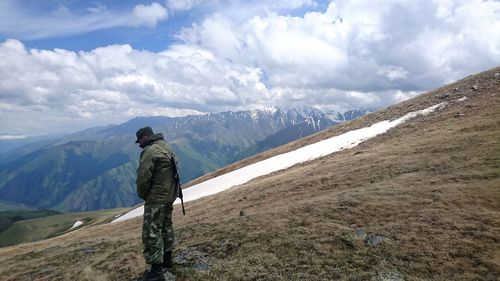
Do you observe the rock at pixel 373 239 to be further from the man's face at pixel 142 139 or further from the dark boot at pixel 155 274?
the man's face at pixel 142 139

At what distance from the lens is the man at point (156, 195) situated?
12.4m

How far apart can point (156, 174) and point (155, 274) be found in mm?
3224

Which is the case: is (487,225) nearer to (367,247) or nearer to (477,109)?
(367,247)

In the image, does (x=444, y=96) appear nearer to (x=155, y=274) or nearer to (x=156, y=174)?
(x=156, y=174)


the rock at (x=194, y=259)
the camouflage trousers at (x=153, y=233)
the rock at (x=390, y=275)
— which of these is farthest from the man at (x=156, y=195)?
the rock at (x=390, y=275)

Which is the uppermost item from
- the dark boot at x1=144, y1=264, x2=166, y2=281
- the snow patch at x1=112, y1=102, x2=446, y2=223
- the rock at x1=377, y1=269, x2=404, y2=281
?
the snow patch at x1=112, y1=102, x2=446, y2=223

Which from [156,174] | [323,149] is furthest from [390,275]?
[323,149]

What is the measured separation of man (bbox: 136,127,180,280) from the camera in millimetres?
12414

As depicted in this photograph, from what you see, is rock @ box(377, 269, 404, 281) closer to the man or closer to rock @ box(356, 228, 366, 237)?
rock @ box(356, 228, 366, 237)

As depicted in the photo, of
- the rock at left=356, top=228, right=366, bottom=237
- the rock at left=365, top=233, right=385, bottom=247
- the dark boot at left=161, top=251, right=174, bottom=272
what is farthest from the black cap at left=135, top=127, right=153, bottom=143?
the rock at left=365, top=233, right=385, bottom=247

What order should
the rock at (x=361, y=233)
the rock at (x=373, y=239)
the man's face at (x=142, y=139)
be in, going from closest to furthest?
the man's face at (x=142, y=139), the rock at (x=373, y=239), the rock at (x=361, y=233)

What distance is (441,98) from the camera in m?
52.9

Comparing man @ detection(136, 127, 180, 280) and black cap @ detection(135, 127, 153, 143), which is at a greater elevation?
black cap @ detection(135, 127, 153, 143)

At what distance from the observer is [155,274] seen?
40.9 ft
